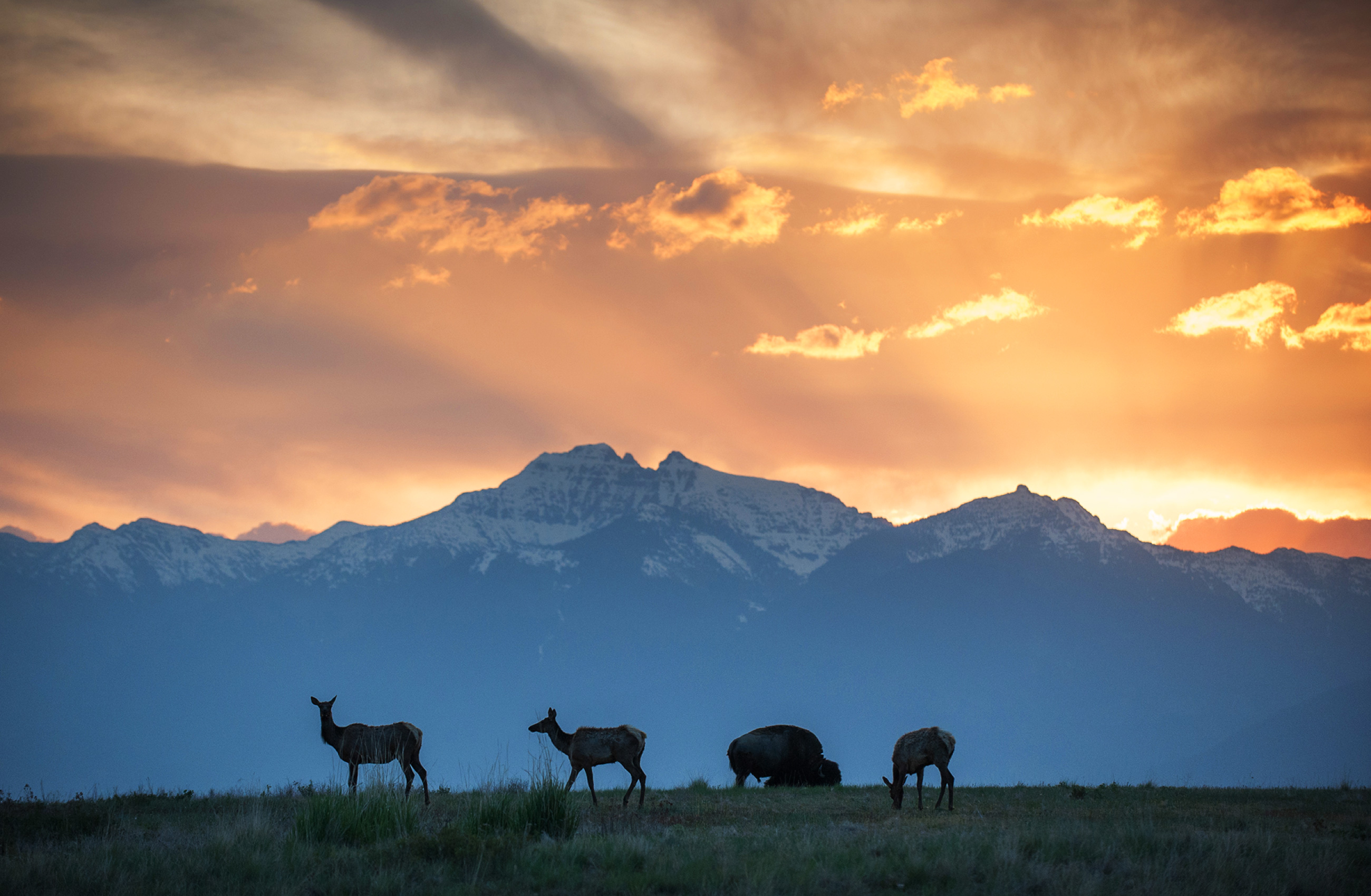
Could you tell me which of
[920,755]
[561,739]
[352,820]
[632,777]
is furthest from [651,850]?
[920,755]

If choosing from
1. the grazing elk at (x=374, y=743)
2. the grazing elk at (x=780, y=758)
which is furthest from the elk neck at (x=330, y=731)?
the grazing elk at (x=780, y=758)

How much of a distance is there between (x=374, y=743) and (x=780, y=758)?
1471 centimetres

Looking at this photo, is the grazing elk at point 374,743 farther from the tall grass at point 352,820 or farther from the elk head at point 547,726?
the tall grass at point 352,820

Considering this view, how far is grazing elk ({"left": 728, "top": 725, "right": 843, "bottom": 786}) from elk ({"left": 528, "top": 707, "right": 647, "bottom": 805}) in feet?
34.8

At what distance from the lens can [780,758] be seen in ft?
109

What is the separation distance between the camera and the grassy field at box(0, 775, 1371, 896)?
13773mm

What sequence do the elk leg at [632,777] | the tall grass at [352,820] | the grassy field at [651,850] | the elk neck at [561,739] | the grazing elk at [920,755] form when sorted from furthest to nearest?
the elk neck at [561,739]
the grazing elk at [920,755]
the elk leg at [632,777]
the tall grass at [352,820]
the grassy field at [651,850]

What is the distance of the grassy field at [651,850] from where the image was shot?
13.8 metres

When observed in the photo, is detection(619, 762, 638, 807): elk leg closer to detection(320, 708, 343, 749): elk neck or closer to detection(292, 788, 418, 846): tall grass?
detection(292, 788, 418, 846): tall grass

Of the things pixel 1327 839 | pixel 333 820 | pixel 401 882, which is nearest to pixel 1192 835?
pixel 1327 839

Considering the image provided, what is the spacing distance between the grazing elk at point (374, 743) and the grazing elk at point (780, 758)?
12.5 meters

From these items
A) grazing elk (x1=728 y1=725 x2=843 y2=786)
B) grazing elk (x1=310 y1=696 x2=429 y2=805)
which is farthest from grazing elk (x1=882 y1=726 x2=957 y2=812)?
grazing elk (x1=310 y1=696 x2=429 y2=805)

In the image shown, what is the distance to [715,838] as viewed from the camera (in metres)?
17.0

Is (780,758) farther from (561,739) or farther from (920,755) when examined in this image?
(561,739)
